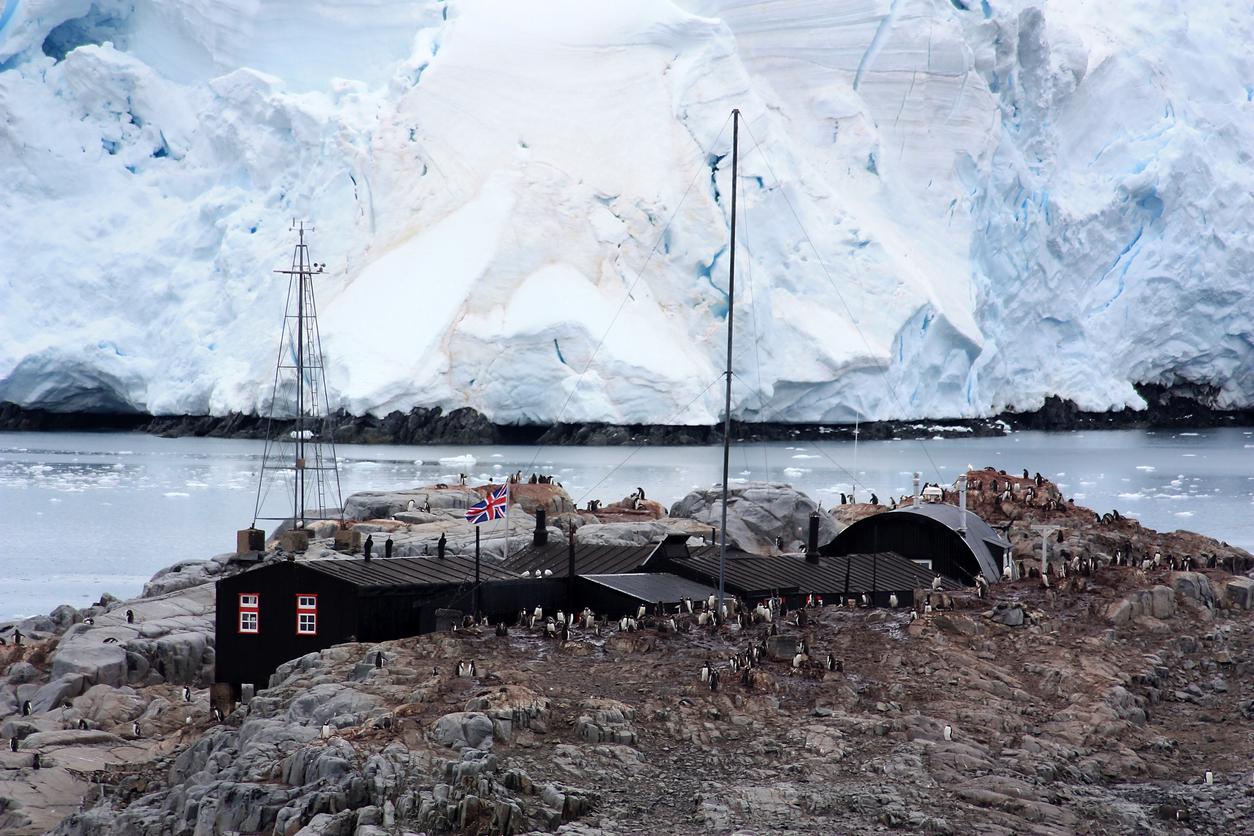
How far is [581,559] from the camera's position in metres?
17.0

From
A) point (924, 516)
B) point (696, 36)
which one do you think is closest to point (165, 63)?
point (696, 36)

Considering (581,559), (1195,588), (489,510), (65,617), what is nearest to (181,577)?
(65,617)

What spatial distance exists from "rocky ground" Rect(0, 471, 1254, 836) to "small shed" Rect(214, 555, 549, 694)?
78 centimetres

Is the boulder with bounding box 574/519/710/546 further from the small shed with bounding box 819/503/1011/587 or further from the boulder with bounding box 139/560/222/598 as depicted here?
the boulder with bounding box 139/560/222/598

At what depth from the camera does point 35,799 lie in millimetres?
11086

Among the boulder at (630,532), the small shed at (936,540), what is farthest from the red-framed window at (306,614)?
the small shed at (936,540)

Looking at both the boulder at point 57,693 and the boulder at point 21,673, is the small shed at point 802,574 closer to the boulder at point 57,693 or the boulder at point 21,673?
the boulder at point 57,693

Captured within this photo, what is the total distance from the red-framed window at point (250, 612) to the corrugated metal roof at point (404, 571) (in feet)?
2.18

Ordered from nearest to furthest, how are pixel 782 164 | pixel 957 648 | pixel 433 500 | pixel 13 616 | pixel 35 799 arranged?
pixel 35 799
pixel 957 648
pixel 13 616
pixel 433 500
pixel 782 164

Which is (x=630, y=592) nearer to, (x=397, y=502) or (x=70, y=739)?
(x=70, y=739)

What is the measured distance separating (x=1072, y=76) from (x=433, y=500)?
39630 millimetres

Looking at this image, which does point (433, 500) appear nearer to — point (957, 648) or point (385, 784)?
point (957, 648)

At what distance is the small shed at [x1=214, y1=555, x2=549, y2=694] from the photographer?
13.3m

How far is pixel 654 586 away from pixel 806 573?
2368 mm
